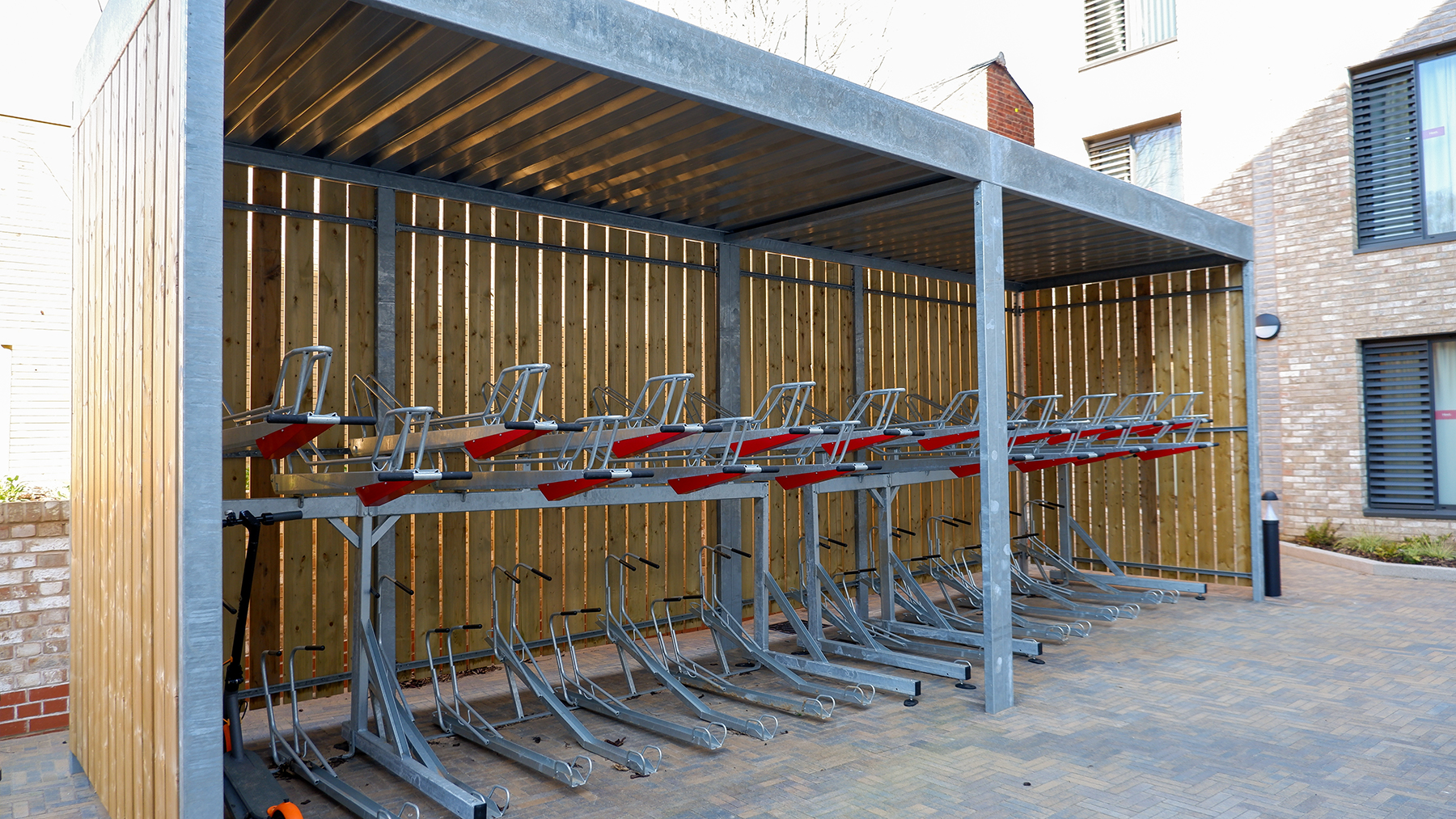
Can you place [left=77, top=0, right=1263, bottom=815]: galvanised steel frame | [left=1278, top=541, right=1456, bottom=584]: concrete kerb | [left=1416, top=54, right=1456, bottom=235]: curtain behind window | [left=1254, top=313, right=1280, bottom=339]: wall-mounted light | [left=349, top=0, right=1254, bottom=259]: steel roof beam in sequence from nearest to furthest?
[left=77, top=0, right=1263, bottom=815]: galvanised steel frame, [left=349, top=0, right=1254, bottom=259]: steel roof beam, [left=1278, top=541, right=1456, bottom=584]: concrete kerb, [left=1416, top=54, right=1456, bottom=235]: curtain behind window, [left=1254, top=313, right=1280, bottom=339]: wall-mounted light

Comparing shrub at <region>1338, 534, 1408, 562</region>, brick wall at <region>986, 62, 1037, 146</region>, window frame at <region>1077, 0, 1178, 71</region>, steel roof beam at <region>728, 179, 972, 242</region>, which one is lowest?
shrub at <region>1338, 534, 1408, 562</region>

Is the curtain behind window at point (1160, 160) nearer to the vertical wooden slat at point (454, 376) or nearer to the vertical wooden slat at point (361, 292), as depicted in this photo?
the vertical wooden slat at point (454, 376)

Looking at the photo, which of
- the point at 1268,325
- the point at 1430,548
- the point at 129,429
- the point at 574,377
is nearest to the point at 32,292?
the point at 574,377

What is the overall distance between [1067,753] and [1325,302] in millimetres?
9354

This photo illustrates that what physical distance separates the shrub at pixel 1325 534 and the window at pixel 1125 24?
734cm

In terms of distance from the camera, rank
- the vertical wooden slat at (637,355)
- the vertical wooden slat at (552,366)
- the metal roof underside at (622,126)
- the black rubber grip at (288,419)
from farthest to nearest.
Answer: the vertical wooden slat at (637,355), the vertical wooden slat at (552,366), the metal roof underside at (622,126), the black rubber grip at (288,419)

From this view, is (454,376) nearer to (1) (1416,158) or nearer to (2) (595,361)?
(2) (595,361)

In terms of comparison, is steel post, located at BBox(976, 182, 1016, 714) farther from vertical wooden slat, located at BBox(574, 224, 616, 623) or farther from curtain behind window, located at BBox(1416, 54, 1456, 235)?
curtain behind window, located at BBox(1416, 54, 1456, 235)

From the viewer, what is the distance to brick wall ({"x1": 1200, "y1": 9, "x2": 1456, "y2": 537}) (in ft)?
35.7

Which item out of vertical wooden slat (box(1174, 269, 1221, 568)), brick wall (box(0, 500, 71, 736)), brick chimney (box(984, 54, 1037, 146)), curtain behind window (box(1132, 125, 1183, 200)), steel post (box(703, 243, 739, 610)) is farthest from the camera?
brick chimney (box(984, 54, 1037, 146))

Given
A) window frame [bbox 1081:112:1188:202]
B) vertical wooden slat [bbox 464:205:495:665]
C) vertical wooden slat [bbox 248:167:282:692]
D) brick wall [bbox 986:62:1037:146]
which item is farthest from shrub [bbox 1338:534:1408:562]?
vertical wooden slat [bbox 248:167:282:692]

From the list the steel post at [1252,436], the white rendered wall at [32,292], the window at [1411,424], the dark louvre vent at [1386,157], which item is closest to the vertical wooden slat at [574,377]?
the steel post at [1252,436]

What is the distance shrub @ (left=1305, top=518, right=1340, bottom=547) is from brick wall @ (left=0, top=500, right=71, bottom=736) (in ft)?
41.4

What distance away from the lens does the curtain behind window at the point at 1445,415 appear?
10.8 meters
